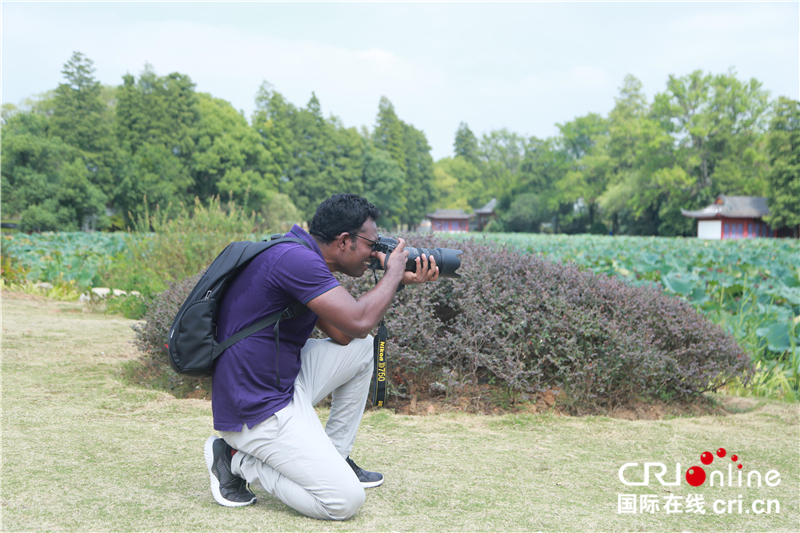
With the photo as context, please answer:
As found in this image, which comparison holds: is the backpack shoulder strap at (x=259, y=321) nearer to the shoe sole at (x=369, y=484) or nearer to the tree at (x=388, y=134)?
the shoe sole at (x=369, y=484)

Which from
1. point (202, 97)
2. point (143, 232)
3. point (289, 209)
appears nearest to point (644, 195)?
point (289, 209)

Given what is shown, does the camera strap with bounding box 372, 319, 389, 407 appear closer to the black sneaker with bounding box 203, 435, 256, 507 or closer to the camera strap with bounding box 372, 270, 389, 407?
the camera strap with bounding box 372, 270, 389, 407

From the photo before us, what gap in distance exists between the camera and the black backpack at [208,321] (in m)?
2.44

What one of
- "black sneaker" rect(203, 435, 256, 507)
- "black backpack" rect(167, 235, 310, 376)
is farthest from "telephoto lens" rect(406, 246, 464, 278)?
"black sneaker" rect(203, 435, 256, 507)

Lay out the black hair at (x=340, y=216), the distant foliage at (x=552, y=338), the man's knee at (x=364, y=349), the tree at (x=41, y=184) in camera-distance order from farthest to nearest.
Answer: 1. the tree at (x=41, y=184)
2. the distant foliage at (x=552, y=338)
3. the man's knee at (x=364, y=349)
4. the black hair at (x=340, y=216)

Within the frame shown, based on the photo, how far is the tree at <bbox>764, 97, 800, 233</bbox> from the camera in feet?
122

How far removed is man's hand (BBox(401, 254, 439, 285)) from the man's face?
7.7 inches

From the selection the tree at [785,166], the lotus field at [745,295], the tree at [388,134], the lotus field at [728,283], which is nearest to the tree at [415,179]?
the tree at [388,134]

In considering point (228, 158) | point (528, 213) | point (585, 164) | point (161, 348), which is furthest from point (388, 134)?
point (161, 348)

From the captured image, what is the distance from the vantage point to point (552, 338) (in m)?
4.29

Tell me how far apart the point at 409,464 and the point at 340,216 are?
4.75ft

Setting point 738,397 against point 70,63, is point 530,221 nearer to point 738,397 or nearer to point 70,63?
point 70,63

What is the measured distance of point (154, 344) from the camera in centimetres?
489

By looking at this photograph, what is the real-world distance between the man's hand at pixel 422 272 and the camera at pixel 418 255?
0.07ft
